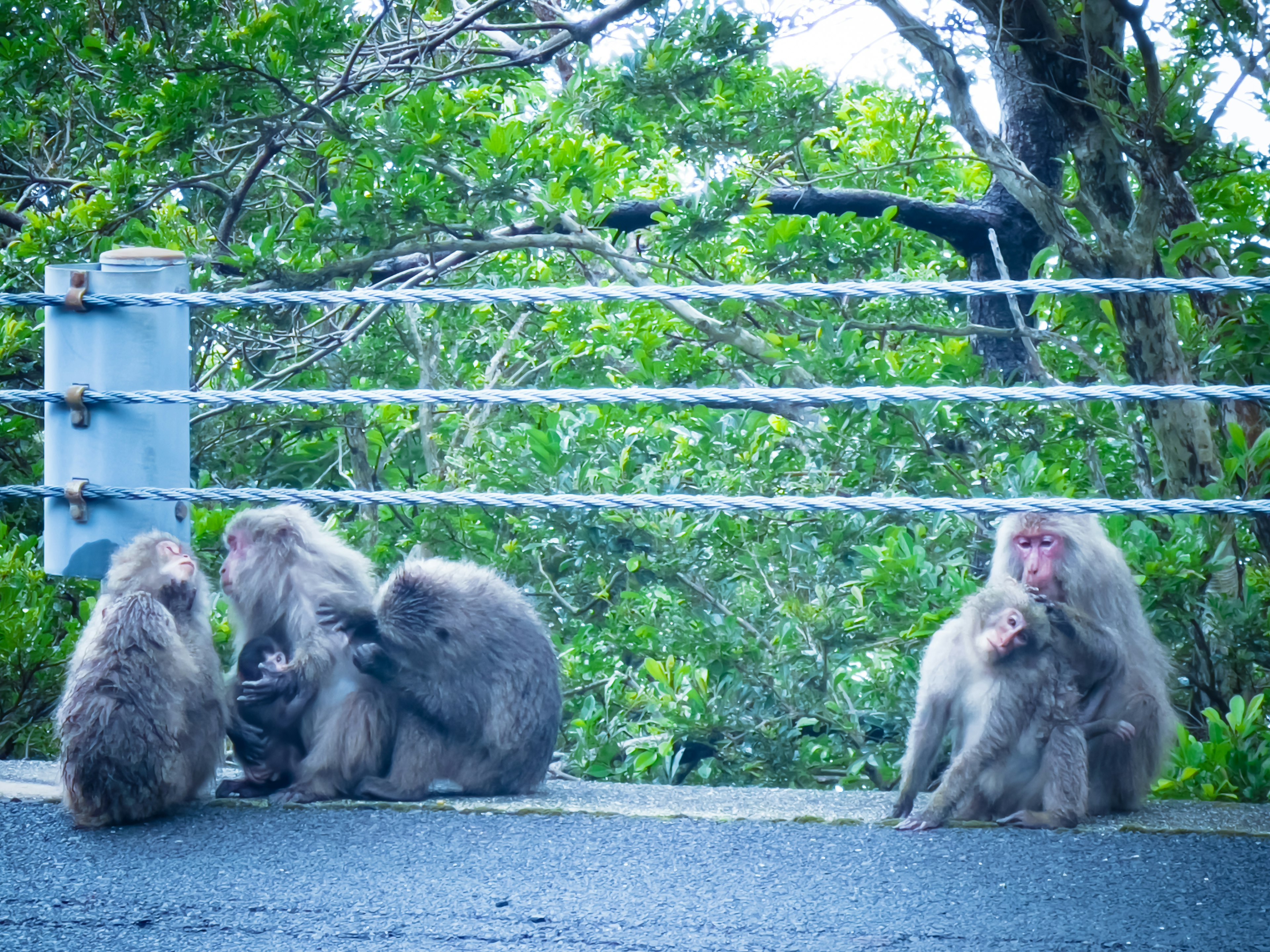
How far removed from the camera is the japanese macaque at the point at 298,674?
11.9 ft

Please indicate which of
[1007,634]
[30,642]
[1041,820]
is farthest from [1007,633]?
[30,642]

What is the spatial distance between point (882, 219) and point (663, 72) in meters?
1.28

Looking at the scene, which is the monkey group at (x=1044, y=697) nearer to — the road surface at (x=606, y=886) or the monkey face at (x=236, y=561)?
the road surface at (x=606, y=886)

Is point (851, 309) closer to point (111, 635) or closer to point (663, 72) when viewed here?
point (663, 72)

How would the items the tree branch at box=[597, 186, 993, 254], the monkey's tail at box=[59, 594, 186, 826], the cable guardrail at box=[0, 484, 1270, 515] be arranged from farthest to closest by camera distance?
the tree branch at box=[597, 186, 993, 254] < the monkey's tail at box=[59, 594, 186, 826] < the cable guardrail at box=[0, 484, 1270, 515]

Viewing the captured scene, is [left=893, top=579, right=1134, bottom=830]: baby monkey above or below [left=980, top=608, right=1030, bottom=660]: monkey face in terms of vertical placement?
below

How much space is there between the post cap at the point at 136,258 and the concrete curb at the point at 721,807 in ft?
4.53

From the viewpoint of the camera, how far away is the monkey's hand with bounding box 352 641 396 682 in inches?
145

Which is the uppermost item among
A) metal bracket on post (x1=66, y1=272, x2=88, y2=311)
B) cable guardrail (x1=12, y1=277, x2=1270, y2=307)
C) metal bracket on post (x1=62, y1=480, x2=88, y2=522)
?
metal bracket on post (x1=66, y1=272, x2=88, y2=311)

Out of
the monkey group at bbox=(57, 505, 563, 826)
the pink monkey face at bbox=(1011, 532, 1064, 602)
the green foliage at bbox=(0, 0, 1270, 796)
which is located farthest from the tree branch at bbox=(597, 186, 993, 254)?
the pink monkey face at bbox=(1011, 532, 1064, 602)

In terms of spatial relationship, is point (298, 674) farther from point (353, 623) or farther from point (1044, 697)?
point (1044, 697)

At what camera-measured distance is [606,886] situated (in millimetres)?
2580

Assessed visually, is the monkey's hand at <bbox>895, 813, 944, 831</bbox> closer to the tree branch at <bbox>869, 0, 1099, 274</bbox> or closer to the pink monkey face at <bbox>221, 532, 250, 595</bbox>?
the pink monkey face at <bbox>221, 532, 250, 595</bbox>

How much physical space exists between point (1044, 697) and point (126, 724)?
2347 mm
